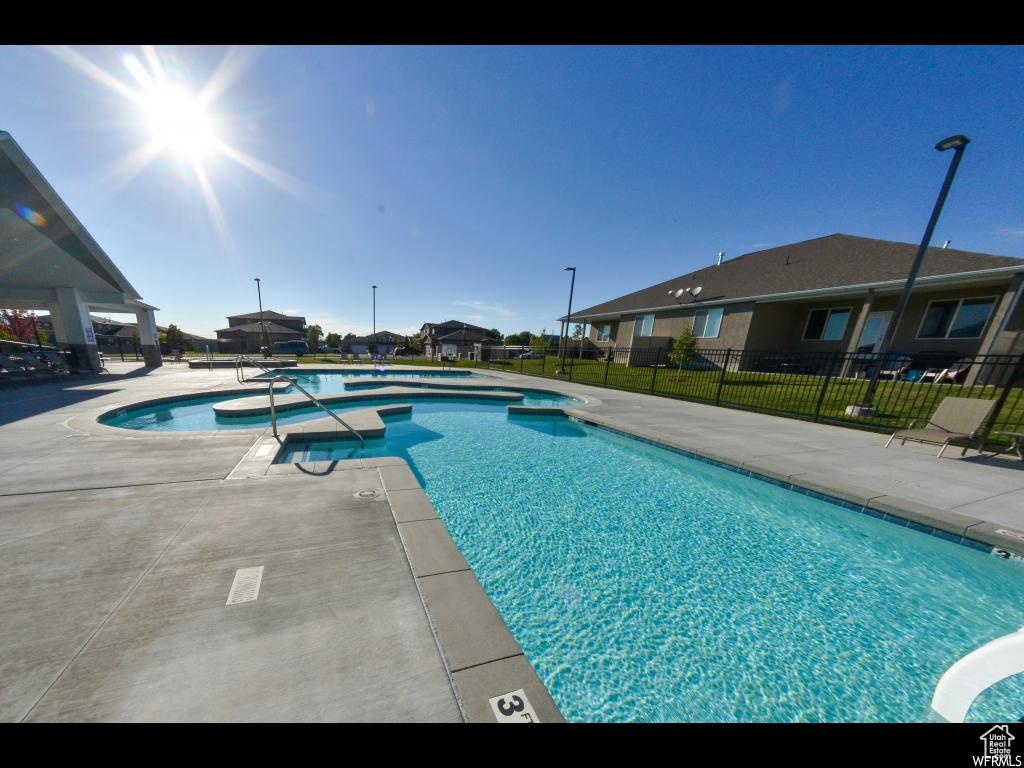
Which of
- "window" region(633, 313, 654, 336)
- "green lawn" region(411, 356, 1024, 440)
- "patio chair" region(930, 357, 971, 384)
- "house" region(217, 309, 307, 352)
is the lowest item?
"house" region(217, 309, 307, 352)

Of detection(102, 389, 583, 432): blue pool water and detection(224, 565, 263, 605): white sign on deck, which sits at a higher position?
detection(224, 565, 263, 605): white sign on deck

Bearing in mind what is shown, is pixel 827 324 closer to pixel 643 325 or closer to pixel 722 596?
pixel 643 325

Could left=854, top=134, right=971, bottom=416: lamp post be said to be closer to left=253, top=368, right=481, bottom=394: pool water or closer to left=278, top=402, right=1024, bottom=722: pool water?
left=278, top=402, right=1024, bottom=722: pool water

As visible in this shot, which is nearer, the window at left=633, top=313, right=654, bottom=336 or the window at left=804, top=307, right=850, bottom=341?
the window at left=804, top=307, right=850, bottom=341

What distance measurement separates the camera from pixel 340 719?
1.38 meters

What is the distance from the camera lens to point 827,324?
16.1 metres

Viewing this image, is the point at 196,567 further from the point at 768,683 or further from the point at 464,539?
the point at 768,683

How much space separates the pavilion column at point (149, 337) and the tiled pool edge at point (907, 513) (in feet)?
94.2

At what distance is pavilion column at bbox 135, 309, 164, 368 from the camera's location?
18.5 metres

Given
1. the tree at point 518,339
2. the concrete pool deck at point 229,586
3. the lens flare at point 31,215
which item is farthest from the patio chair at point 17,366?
the tree at point 518,339

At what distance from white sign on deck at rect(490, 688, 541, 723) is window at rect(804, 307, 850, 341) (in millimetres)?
21649

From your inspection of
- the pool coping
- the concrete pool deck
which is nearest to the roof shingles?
the concrete pool deck
